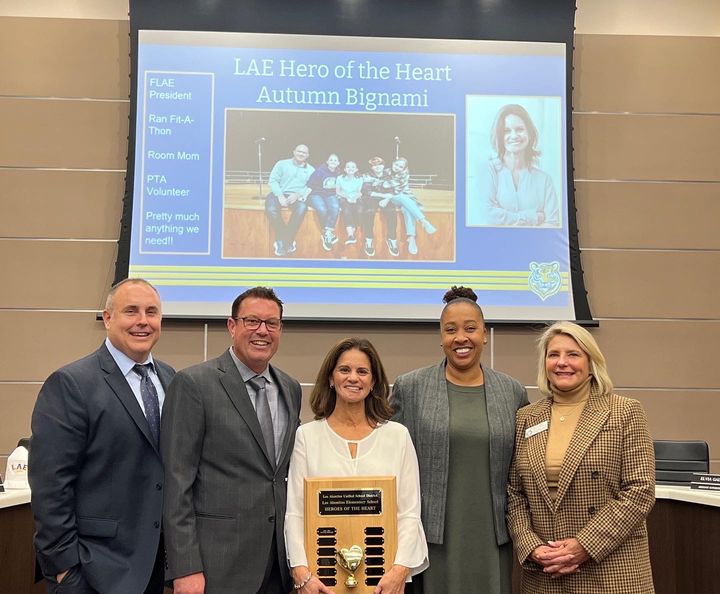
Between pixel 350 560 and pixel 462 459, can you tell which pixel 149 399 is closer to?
pixel 350 560

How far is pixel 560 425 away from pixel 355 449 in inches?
27.8

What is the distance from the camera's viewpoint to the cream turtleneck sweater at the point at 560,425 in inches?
101

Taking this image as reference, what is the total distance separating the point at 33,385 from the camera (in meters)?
5.14

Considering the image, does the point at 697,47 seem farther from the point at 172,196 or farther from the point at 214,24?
the point at 172,196

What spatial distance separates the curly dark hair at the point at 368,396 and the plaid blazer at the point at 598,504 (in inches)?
20.7

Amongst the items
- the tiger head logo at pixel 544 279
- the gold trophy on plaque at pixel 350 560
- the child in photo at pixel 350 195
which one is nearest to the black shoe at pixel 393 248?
the child in photo at pixel 350 195

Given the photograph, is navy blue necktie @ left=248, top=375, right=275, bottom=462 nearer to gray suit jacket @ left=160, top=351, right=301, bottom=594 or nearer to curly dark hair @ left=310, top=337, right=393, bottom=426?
gray suit jacket @ left=160, top=351, right=301, bottom=594

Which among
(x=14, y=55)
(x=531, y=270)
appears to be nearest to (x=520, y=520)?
(x=531, y=270)

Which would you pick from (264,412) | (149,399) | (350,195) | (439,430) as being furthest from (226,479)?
(350,195)

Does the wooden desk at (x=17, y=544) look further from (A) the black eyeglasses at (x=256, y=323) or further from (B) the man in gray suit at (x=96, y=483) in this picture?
(A) the black eyeglasses at (x=256, y=323)

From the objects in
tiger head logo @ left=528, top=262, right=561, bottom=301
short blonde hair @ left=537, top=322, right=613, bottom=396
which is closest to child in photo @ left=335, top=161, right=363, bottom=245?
tiger head logo @ left=528, top=262, right=561, bottom=301

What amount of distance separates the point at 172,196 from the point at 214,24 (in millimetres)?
1206

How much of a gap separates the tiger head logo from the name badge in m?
2.60

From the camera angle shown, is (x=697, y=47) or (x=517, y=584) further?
(x=697, y=47)
